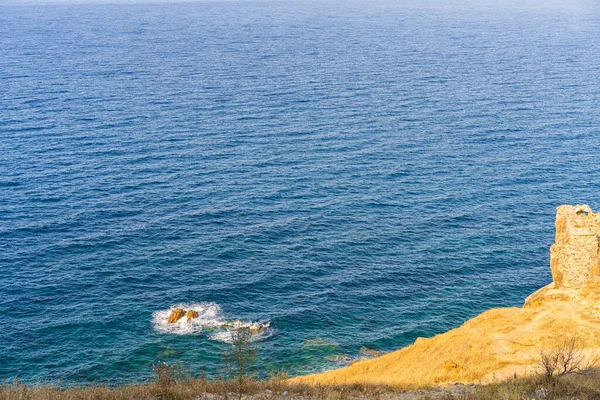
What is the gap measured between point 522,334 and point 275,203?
42.3 metres

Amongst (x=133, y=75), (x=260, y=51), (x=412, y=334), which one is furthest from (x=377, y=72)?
(x=412, y=334)

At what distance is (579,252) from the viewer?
46.0 metres

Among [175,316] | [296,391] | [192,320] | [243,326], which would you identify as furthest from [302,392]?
[175,316]

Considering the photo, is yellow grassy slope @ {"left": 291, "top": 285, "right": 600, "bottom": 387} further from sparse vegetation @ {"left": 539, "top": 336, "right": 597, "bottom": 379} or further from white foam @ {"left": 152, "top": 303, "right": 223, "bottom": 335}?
white foam @ {"left": 152, "top": 303, "right": 223, "bottom": 335}

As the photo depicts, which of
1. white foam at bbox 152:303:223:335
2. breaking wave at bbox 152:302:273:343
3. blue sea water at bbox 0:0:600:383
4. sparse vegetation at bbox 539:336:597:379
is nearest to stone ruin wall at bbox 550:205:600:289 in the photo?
sparse vegetation at bbox 539:336:597:379

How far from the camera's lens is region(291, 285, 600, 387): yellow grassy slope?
40031mm

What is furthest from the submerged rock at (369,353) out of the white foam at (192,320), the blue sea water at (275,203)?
the white foam at (192,320)

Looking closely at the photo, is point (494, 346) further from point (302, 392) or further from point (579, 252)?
point (302, 392)

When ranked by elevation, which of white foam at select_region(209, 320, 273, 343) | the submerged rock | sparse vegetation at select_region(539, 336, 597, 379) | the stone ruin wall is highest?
the stone ruin wall

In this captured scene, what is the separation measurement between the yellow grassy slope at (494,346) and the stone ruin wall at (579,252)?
3.50 ft

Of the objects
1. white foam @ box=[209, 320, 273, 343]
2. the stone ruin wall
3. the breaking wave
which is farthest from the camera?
the breaking wave

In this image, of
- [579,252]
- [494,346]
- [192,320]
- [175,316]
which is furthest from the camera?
[192,320]

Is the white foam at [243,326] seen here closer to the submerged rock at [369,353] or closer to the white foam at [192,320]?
the white foam at [192,320]

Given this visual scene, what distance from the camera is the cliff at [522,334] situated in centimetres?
4041
